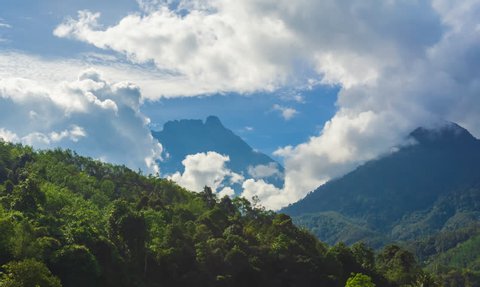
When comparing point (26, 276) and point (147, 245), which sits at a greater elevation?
point (147, 245)

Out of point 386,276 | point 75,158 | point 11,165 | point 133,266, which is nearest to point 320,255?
point 386,276

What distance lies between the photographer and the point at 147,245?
105 meters

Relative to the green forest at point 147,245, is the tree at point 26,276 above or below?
below

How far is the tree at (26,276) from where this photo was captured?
186ft

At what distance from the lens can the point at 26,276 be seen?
58.1 metres

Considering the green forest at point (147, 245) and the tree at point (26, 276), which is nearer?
the tree at point (26, 276)

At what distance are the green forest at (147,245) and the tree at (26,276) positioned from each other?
11 centimetres

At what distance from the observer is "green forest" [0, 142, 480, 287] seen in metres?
78.7

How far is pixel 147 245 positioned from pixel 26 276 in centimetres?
4767

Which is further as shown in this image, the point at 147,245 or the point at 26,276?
the point at 147,245

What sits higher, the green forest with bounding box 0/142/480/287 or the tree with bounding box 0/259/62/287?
the green forest with bounding box 0/142/480/287

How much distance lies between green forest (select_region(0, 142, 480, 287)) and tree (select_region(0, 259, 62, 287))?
0.11m

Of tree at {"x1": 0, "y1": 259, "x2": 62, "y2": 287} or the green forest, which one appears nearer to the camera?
tree at {"x1": 0, "y1": 259, "x2": 62, "y2": 287}

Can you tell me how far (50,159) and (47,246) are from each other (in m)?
97.6
